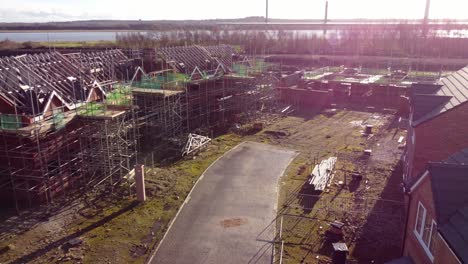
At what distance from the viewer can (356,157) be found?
21312 mm

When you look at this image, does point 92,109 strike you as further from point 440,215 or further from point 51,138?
point 440,215

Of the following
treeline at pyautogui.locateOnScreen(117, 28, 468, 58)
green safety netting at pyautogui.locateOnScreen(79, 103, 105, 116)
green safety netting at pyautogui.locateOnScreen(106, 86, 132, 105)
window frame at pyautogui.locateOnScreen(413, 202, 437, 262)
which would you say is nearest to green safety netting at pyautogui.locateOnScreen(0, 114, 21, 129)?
green safety netting at pyautogui.locateOnScreen(79, 103, 105, 116)

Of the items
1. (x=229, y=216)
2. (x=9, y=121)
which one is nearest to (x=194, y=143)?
(x=229, y=216)

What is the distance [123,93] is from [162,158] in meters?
4.14

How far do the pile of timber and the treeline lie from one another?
138 ft

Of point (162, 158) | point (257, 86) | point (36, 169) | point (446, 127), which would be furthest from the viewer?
point (257, 86)

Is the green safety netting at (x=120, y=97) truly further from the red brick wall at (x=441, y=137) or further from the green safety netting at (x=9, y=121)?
the red brick wall at (x=441, y=137)

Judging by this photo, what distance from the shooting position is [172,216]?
1495 cm

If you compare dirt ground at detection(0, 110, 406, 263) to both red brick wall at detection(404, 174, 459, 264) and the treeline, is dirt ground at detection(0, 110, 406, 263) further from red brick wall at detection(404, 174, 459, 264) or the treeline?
the treeline

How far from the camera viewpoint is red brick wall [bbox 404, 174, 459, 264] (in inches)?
317

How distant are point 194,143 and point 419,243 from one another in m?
14.4

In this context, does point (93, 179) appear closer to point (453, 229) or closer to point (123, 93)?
point (123, 93)

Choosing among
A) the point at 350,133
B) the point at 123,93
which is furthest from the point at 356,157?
the point at 123,93

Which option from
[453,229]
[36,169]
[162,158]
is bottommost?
[162,158]
